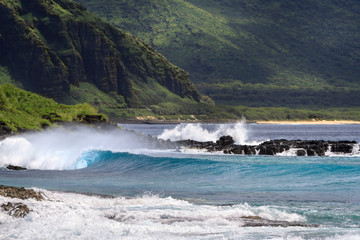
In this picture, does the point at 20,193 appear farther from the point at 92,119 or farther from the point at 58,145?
the point at 92,119

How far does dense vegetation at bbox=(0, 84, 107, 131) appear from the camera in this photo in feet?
239

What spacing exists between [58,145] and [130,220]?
45.6 m

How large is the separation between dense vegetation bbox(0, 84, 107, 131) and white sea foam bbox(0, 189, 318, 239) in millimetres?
45725

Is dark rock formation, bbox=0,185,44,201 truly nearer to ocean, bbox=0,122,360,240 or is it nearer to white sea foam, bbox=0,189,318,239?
white sea foam, bbox=0,189,318,239

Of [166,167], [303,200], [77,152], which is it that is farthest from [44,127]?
[303,200]

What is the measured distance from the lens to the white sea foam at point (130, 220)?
19538mm

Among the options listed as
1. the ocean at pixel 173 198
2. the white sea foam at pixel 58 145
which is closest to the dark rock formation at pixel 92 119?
the white sea foam at pixel 58 145

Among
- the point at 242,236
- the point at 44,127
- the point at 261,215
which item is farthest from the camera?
the point at 44,127

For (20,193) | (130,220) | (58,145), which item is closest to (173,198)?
(130,220)

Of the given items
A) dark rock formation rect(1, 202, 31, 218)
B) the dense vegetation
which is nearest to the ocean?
dark rock formation rect(1, 202, 31, 218)

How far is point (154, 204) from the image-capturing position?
84.5ft

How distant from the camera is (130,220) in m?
21.9

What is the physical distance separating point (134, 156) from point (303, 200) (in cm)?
2673

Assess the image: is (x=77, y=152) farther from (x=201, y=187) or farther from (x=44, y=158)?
(x=201, y=187)
